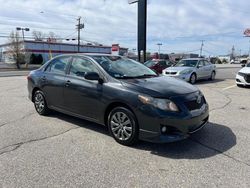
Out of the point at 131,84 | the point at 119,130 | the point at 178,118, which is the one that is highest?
the point at 131,84

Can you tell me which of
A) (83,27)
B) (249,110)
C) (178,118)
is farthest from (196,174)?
(83,27)

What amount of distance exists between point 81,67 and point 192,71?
9691 mm

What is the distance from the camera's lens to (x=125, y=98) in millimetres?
4508

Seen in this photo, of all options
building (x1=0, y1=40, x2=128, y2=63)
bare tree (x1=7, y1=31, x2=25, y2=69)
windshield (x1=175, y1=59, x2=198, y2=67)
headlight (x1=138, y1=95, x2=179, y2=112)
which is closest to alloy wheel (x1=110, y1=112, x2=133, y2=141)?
headlight (x1=138, y1=95, x2=179, y2=112)

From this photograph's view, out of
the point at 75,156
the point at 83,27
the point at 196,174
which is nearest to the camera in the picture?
the point at 196,174

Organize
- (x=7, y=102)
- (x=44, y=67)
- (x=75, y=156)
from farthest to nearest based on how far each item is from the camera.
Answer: (x=7, y=102), (x=44, y=67), (x=75, y=156)

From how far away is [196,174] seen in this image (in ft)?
11.8

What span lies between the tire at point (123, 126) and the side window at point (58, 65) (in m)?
1.84

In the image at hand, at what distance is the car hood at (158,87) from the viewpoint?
173 inches

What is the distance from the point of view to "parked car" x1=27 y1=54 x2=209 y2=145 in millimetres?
4273

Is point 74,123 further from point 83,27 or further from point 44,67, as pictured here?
point 83,27

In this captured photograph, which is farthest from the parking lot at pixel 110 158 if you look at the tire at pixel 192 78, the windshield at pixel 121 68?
the tire at pixel 192 78

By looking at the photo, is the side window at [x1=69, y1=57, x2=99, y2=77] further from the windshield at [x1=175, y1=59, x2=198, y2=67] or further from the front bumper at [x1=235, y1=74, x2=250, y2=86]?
the windshield at [x1=175, y1=59, x2=198, y2=67]

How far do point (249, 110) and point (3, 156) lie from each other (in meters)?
6.19
